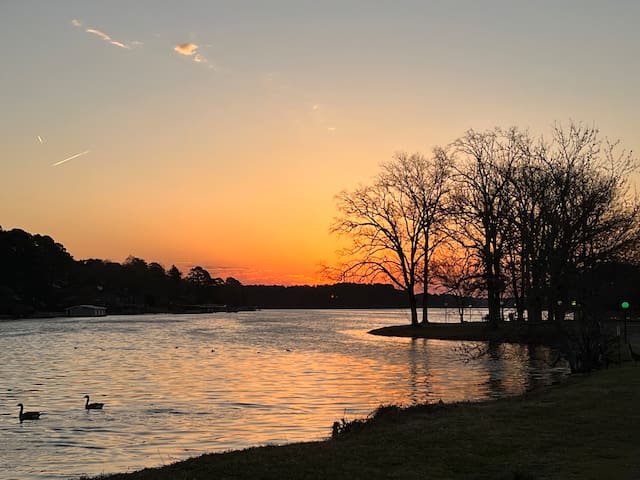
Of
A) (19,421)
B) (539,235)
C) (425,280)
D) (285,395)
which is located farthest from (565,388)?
(425,280)

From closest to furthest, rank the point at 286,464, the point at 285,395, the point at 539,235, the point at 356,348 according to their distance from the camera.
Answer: the point at 286,464 < the point at 285,395 < the point at 539,235 < the point at 356,348

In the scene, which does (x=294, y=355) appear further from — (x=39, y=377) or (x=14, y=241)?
(x=14, y=241)

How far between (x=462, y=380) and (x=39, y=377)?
20.9m

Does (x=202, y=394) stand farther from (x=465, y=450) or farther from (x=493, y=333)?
(x=493, y=333)

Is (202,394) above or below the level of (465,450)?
below

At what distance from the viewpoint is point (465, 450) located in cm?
1286

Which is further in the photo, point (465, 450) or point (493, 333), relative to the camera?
point (493, 333)

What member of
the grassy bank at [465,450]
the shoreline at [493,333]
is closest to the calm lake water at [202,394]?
the shoreline at [493,333]

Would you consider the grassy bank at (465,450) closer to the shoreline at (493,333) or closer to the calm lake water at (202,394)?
the calm lake water at (202,394)

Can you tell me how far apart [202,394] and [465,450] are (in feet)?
55.0

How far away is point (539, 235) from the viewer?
137ft

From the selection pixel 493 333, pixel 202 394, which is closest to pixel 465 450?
pixel 202 394

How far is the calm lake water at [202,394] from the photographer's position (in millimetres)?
17266

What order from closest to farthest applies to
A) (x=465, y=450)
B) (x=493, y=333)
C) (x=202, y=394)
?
1. (x=465, y=450)
2. (x=202, y=394)
3. (x=493, y=333)
